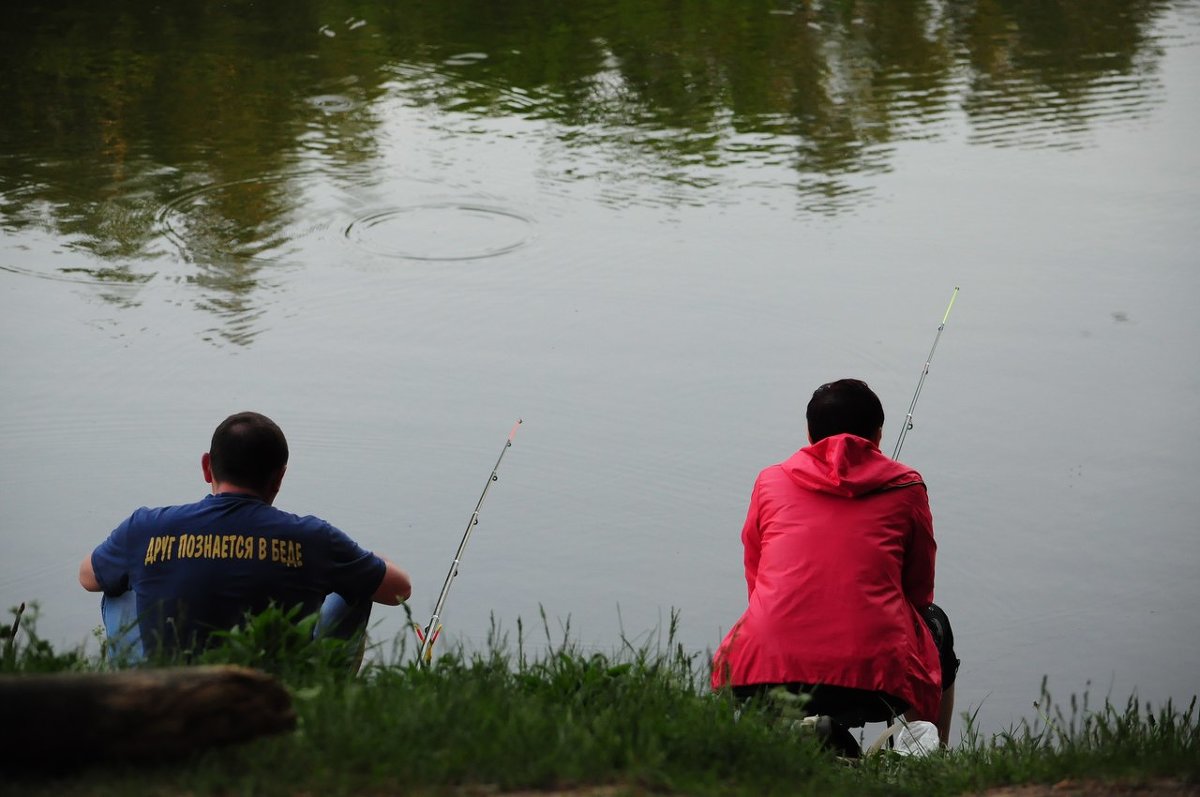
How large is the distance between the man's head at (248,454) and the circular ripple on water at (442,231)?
469cm

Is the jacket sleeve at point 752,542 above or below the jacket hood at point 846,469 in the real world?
below

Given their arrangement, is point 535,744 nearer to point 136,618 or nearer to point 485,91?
point 136,618

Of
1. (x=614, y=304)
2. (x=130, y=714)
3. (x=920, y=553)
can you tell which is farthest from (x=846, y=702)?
(x=614, y=304)

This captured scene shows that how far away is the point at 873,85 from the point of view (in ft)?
37.8

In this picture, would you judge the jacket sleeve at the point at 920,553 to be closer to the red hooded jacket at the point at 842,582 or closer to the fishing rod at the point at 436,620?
the red hooded jacket at the point at 842,582

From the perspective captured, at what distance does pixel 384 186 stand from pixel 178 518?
6024 millimetres

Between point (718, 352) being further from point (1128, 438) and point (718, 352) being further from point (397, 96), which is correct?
point (397, 96)

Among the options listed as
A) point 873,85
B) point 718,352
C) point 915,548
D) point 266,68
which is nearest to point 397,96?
point 266,68

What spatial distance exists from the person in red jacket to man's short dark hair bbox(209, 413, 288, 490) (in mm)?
1179

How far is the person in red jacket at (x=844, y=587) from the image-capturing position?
3582 mm

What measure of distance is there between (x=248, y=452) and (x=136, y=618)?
1.46 feet

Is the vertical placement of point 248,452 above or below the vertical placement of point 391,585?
above

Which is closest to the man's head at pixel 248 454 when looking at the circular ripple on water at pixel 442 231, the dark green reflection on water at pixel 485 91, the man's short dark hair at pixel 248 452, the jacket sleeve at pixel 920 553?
the man's short dark hair at pixel 248 452

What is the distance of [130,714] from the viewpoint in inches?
98.0
